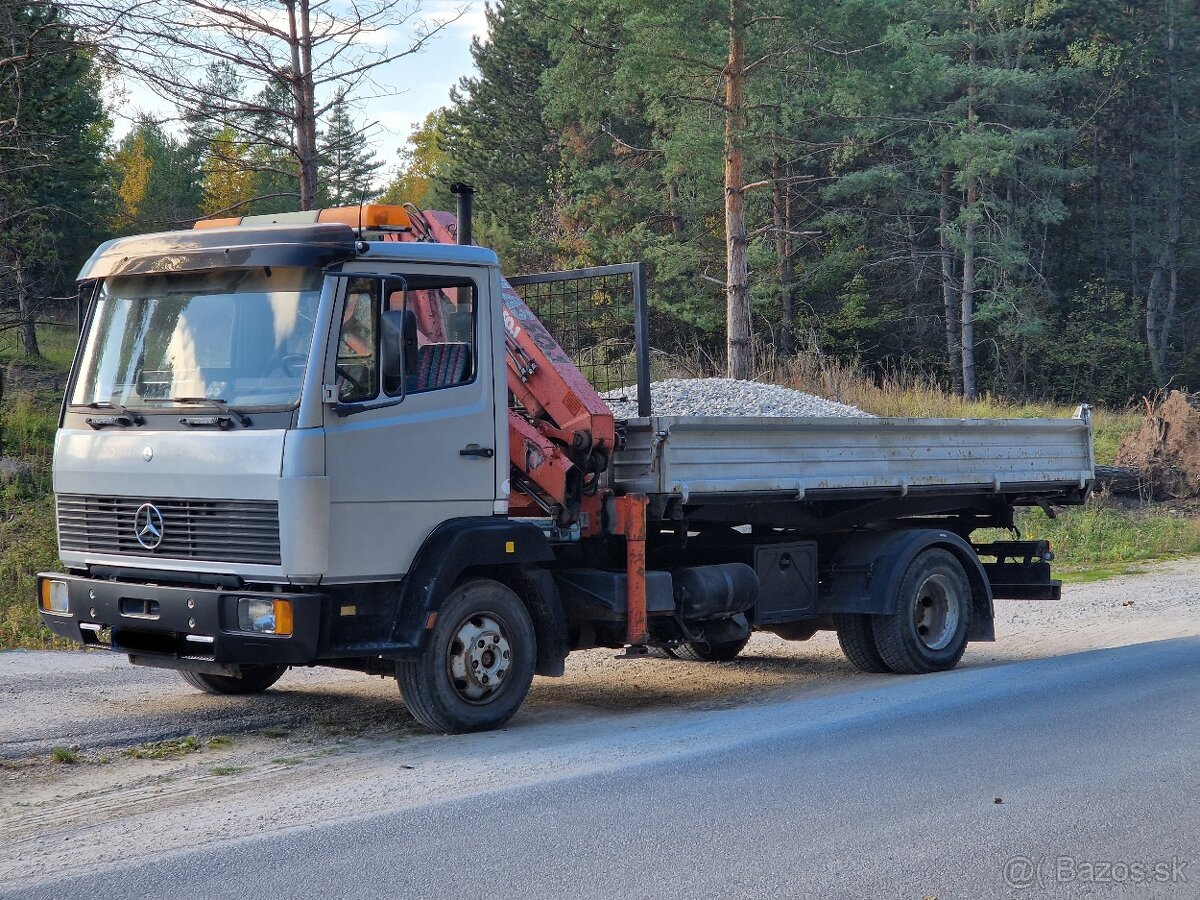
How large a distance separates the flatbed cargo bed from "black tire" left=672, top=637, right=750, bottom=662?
6.59 ft

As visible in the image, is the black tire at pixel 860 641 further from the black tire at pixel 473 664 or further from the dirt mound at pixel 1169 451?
the dirt mound at pixel 1169 451

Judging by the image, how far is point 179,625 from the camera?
275 inches

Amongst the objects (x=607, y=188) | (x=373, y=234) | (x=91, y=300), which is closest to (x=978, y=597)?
(x=373, y=234)

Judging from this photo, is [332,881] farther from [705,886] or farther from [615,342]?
[615,342]

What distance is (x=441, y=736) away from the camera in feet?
24.9

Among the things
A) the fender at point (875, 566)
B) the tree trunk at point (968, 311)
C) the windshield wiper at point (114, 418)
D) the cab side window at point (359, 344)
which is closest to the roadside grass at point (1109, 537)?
the fender at point (875, 566)

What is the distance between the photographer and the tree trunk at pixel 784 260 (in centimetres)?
3844

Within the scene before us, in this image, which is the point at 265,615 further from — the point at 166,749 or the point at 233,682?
the point at 233,682

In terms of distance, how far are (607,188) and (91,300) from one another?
98.7ft

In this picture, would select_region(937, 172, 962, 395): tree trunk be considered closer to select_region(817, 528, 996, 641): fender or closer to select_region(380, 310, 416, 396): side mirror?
select_region(817, 528, 996, 641): fender

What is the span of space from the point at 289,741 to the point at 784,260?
3267cm

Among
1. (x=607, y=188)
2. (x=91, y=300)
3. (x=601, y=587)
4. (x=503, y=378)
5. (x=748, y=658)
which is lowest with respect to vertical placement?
(x=748, y=658)

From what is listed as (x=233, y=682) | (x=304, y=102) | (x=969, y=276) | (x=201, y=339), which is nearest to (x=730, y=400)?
(x=304, y=102)

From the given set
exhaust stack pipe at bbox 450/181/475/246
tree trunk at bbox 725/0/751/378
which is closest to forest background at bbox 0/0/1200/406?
tree trunk at bbox 725/0/751/378
